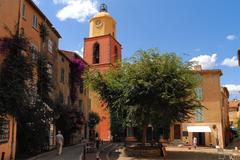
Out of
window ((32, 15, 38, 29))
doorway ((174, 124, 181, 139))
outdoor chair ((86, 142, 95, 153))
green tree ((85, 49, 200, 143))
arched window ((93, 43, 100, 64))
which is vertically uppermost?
arched window ((93, 43, 100, 64))

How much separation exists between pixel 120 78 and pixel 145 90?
2697 mm

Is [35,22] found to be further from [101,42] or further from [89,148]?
[101,42]

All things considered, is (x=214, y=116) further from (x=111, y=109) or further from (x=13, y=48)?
(x=13, y=48)

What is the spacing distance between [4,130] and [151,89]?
10.5 metres

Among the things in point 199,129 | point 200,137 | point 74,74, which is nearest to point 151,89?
point 74,74

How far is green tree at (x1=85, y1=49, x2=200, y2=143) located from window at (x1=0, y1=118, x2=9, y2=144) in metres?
8.78

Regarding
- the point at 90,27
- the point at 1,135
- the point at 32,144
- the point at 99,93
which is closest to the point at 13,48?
the point at 1,135

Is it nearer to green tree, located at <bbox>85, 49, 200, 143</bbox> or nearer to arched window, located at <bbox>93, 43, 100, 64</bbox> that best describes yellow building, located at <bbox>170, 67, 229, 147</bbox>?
green tree, located at <bbox>85, 49, 200, 143</bbox>

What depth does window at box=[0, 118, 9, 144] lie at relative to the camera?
51.5ft

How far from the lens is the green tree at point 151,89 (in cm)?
2217

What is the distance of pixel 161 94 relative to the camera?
71.7 ft

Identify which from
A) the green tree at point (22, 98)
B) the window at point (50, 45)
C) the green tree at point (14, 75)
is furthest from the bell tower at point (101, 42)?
the green tree at point (14, 75)

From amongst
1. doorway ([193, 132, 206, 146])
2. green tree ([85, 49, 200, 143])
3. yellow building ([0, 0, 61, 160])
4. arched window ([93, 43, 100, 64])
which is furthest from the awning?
yellow building ([0, 0, 61, 160])

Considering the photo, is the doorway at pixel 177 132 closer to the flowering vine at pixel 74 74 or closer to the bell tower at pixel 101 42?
the flowering vine at pixel 74 74
